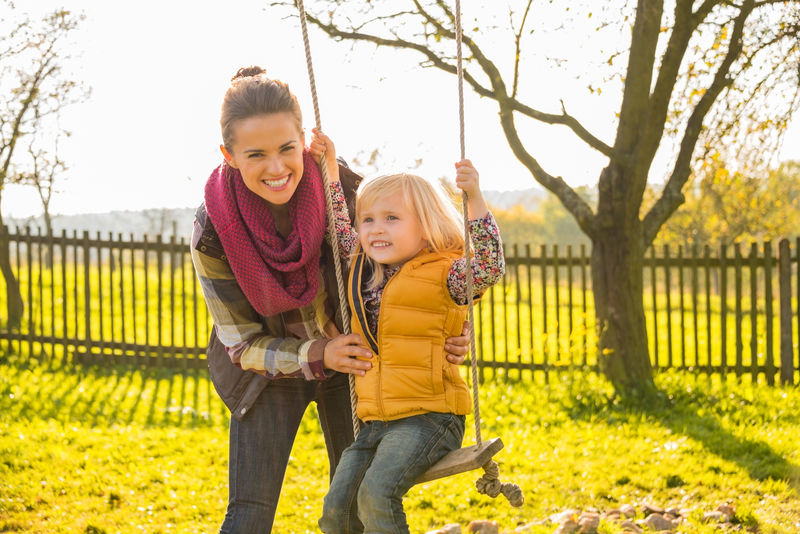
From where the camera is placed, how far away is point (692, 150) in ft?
24.2

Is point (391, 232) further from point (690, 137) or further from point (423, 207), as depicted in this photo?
point (690, 137)

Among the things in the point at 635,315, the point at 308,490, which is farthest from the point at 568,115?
the point at 308,490

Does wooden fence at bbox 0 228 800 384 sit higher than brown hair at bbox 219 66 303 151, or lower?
A: lower

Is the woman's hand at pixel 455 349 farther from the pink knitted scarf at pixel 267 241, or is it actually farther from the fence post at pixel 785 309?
the fence post at pixel 785 309

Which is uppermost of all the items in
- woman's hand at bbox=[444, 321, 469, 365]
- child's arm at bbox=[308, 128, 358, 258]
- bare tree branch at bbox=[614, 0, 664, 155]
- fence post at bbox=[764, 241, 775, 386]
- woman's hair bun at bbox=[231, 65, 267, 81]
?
bare tree branch at bbox=[614, 0, 664, 155]

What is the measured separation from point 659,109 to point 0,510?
5884 mm

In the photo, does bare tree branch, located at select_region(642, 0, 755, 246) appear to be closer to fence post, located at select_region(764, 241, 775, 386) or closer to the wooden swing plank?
fence post, located at select_region(764, 241, 775, 386)

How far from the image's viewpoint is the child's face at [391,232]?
2.45 m

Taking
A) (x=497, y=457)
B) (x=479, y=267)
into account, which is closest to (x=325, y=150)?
(x=479, y=267)

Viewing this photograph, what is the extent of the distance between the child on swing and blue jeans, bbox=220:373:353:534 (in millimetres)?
184

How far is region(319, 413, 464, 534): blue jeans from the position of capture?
2246mm

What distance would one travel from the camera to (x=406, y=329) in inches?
93.9

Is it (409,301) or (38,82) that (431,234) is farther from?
(38,82)

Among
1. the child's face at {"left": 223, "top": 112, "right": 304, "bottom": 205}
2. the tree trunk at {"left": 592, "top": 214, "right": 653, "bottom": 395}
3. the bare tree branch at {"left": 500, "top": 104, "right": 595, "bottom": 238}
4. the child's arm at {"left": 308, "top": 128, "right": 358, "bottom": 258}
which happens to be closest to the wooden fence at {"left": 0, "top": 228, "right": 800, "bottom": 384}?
the tree trunk at {"left": 592, "top": 214, "right": 653, "bottom": 395}
